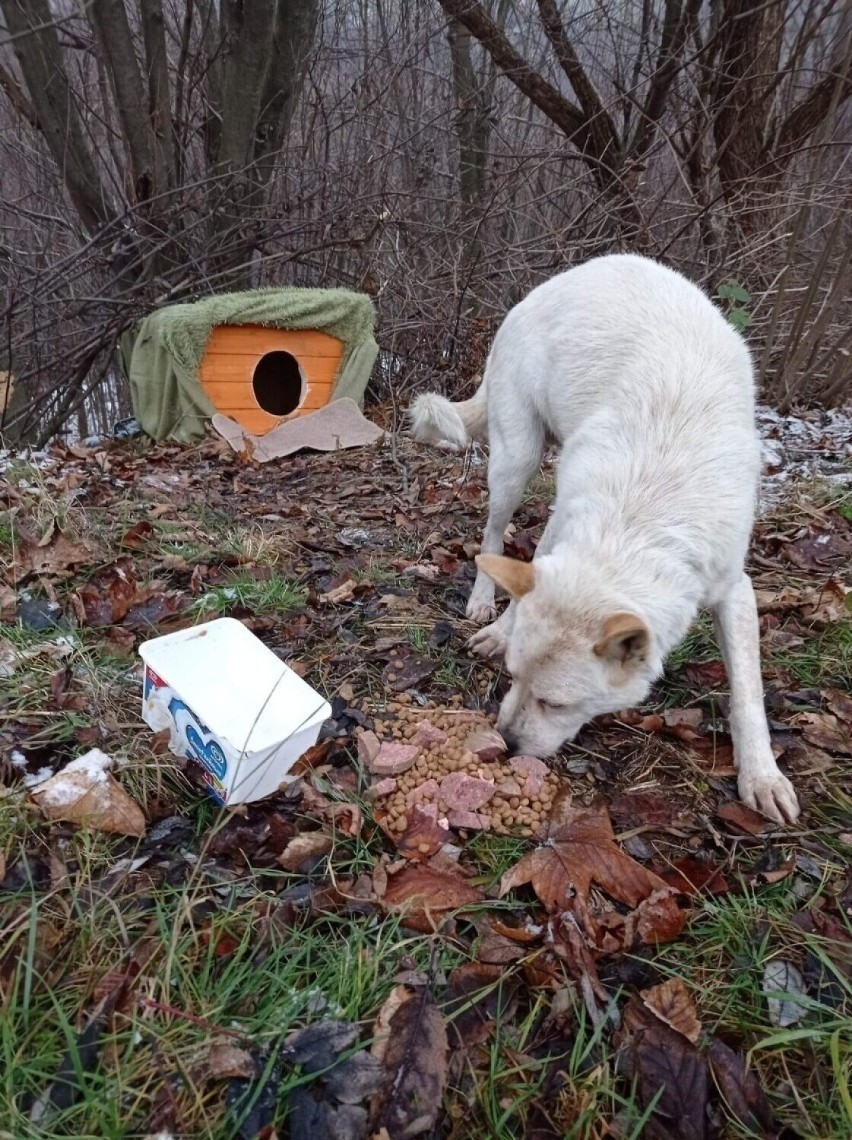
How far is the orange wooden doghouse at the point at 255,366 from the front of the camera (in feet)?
21.3

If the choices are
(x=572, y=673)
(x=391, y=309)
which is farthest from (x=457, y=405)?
(x=391, y=309)

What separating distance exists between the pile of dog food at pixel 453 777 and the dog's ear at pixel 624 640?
50 centimetres

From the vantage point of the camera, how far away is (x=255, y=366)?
22.0 feet

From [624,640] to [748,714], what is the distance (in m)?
0.69

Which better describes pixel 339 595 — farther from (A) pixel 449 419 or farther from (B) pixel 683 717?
(B) pixel 683 717

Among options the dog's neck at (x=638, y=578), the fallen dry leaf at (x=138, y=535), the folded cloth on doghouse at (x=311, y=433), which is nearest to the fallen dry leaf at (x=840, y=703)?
the dog's neck at (x=638, y=578)

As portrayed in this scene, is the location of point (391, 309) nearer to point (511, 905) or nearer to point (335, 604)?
point (335, 604)

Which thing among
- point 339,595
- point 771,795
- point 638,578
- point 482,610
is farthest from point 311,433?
point 771,795

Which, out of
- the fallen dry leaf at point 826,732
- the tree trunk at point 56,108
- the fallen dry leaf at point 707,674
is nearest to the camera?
the fallen dry leaf at point 826,732

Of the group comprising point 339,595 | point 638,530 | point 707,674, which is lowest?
point 707,674

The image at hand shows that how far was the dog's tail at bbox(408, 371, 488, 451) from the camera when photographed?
14.3 ft

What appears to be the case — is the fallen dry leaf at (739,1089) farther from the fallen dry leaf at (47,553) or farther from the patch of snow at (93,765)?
the fallen dry leaf at (47,553)

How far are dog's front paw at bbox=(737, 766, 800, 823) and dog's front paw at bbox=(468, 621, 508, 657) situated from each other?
1.09 meters

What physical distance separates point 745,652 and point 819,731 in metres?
0.43
